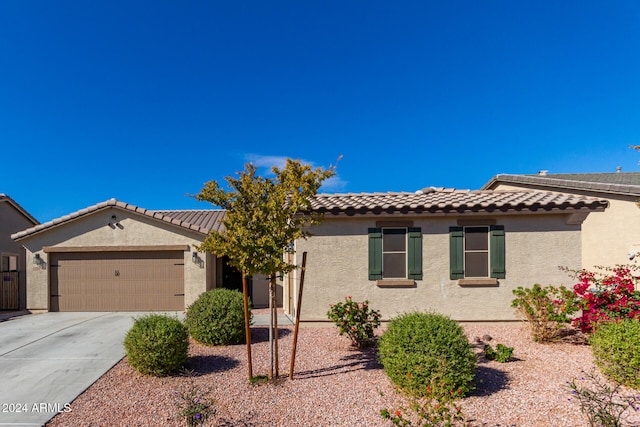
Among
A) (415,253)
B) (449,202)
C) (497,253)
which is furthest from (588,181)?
(415,253)

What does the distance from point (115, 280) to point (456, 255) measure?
1119cm

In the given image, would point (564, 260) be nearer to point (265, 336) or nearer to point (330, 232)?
point (330, 232)

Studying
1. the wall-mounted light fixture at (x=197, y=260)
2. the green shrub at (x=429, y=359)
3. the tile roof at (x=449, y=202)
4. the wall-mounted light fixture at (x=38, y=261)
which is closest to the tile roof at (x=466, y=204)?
the tile roof at (x=449, y=202)

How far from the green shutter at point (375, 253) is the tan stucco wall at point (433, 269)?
16 cm

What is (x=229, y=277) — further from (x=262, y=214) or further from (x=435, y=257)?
(x=262, y=214)

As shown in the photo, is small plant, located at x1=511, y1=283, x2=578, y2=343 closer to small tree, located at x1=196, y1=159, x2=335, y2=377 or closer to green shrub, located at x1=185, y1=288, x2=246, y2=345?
small tree, located at x1=196, y1=159, x2=335, y2=377

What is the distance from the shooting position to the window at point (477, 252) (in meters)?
9.08

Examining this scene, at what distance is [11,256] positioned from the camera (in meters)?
14.9

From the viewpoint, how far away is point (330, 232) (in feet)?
30.2

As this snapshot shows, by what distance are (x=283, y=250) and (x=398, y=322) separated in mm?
2219

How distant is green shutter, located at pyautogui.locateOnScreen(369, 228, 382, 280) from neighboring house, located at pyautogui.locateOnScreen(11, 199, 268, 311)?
5.91 meters

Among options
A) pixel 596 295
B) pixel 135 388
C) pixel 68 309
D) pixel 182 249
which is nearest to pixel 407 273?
pixel 596 295

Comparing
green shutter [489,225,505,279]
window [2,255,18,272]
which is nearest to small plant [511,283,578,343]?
green shutter [489,225,505,279]

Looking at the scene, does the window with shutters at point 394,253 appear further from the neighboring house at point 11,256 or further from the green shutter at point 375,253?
the neighboring house at point 11,256
